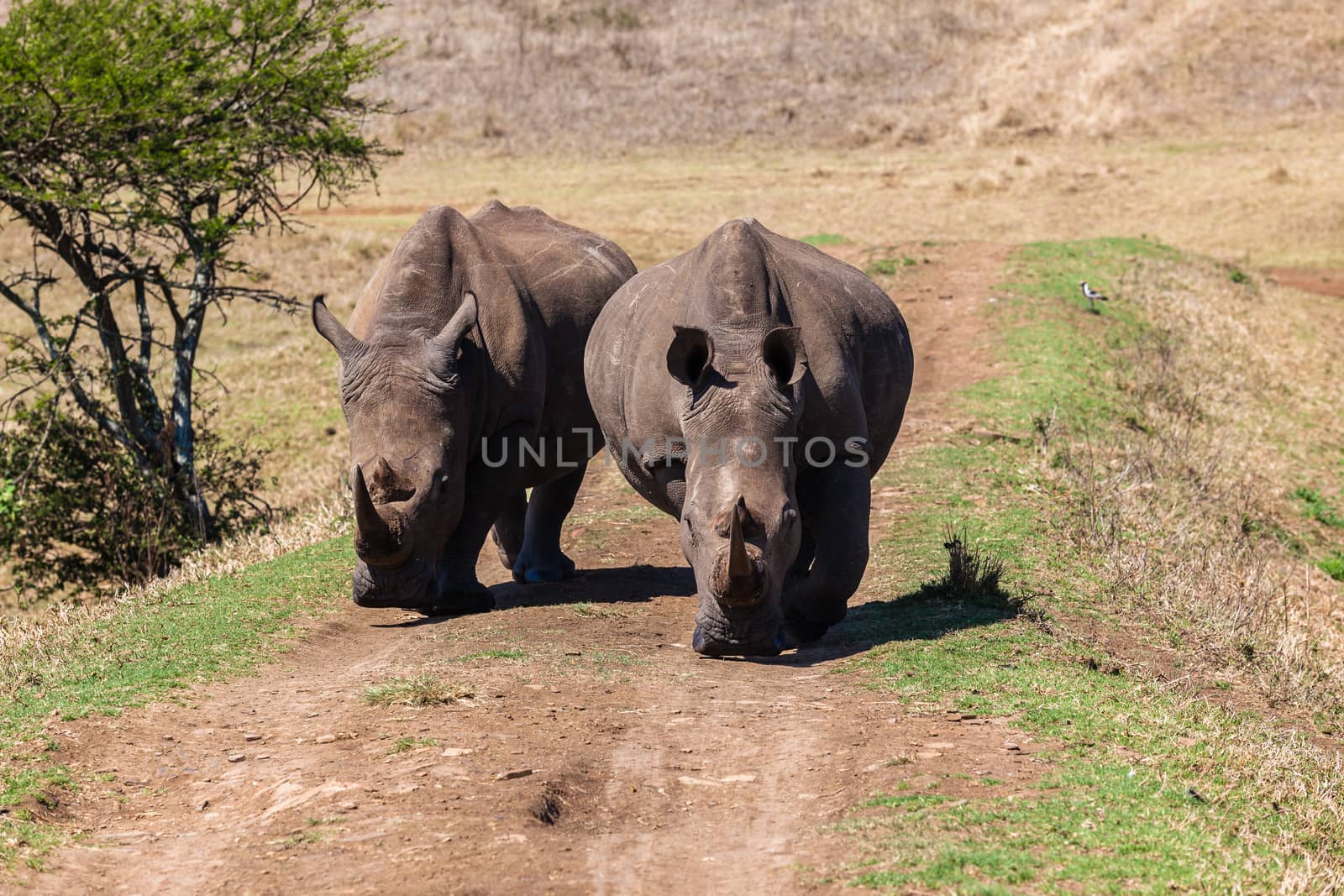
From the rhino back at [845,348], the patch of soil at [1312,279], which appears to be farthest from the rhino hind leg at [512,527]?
the patch of soil at [1312,279]

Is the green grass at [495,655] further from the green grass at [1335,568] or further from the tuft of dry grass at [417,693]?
the green grass at [1335,568]

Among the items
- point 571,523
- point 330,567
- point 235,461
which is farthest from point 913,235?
point 330,567

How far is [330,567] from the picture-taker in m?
11.4

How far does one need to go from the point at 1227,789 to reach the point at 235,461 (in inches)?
511

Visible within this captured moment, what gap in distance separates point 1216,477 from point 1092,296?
5813 millimetres

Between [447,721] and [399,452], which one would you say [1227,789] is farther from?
[399,452]

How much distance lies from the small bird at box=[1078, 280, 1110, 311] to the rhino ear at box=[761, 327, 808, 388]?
13595mm

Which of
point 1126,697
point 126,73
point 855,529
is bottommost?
point 1126,697

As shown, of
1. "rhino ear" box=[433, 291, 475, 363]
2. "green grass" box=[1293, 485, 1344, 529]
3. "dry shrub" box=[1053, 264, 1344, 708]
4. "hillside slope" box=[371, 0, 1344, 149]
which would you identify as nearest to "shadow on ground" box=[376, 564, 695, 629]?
"rhino ear" box=[433, 291, 475, 363]

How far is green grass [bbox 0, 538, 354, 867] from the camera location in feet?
21.3

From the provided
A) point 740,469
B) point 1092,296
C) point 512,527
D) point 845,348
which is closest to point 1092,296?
point 1092,296

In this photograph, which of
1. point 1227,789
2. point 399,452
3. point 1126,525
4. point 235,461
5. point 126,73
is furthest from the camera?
point 235,461

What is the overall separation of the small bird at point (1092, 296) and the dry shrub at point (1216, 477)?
79 centimetres

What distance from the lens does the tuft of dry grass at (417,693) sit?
7.23m
